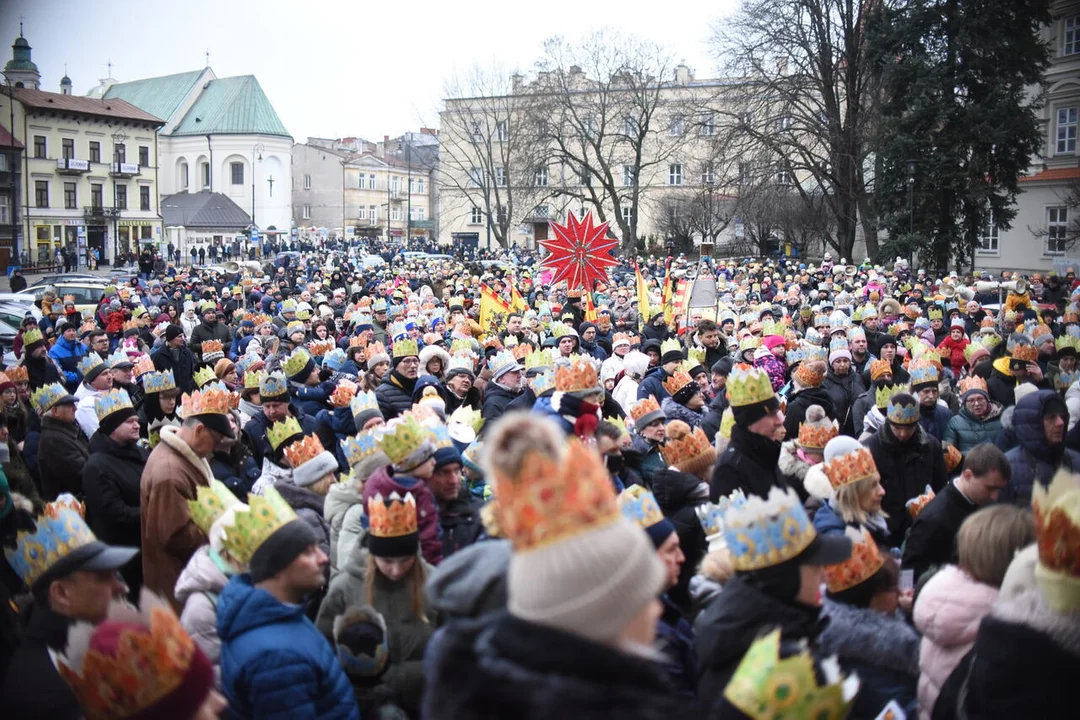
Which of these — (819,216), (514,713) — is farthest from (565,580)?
(819,216)

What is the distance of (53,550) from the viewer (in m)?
3.67

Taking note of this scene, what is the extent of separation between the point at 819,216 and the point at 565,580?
39875 mm

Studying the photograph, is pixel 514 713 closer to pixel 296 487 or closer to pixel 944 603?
pixel 944 603

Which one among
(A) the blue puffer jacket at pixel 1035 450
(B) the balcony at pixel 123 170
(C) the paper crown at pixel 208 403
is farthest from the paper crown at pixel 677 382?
(B) the balcony at pixel 123 170

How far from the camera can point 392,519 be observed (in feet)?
12.9

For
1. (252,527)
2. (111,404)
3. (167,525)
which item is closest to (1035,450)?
(252,527)

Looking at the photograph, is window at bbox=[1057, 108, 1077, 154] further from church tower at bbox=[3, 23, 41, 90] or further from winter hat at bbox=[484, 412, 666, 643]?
church tower at bbox=[3, 23, 41, 90]

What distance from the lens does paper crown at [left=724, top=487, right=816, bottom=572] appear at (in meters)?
3.03

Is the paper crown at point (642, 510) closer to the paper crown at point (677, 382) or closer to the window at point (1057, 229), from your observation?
the paper crown at point (677, 382)

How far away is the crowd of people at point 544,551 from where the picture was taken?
6.49 feet

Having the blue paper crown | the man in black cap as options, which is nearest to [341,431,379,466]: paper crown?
the blue paper crown

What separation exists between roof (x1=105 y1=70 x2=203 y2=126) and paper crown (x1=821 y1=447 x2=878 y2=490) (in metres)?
96.7

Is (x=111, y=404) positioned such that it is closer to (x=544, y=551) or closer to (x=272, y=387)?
(x=272, y=387)

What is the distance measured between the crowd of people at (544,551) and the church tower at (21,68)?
202 ft
